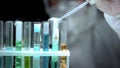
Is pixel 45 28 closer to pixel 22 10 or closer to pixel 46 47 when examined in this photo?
pixel 46 47

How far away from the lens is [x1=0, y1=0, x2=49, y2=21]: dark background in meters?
1.28

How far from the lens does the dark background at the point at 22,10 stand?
4.19ft

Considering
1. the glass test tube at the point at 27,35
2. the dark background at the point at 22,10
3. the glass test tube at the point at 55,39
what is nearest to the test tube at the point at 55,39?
the glass test tube at the point at 55,39

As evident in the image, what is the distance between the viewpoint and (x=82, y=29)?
132 cm

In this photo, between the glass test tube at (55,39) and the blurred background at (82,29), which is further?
the blurred background at (82,29)

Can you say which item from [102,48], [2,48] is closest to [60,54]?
[2,48]

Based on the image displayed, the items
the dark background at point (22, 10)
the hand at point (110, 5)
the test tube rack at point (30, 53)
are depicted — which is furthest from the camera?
the dark background at point (22, 10)

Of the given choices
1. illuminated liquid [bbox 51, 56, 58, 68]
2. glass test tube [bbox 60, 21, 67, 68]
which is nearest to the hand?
glass test tube [bbox 60, 21, 67, 68]

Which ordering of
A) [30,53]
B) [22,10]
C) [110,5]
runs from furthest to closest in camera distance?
[22,10] → [30,53] → [110,5]

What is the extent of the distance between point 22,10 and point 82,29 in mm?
365

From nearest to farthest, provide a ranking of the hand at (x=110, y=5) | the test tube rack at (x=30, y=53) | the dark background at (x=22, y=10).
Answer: the hand at (x=110, y=5) → the test tube rack at (x=30, y=53) → the dark background at (x=22, y=10)

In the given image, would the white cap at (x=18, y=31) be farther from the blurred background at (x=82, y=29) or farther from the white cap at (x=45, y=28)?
the blurred background at (x=82, y=29)

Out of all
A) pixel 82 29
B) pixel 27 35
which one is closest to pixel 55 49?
pixel 27 35

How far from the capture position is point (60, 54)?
1059 mm
